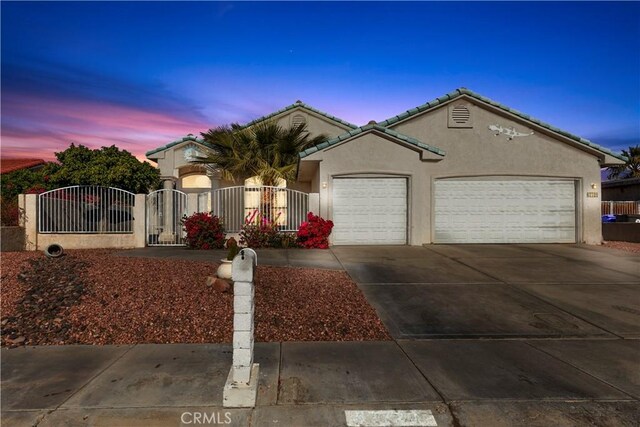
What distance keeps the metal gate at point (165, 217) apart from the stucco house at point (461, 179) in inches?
176

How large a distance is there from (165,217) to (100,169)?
2825mm

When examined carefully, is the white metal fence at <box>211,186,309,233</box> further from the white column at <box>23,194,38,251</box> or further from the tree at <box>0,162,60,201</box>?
the tree at <box>0,162,60,201</box>

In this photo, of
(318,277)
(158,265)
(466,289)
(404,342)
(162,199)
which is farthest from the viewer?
(162,199)

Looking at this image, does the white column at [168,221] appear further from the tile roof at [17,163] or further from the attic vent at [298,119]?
the tile roof at [17,163]

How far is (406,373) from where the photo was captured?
12.7ft

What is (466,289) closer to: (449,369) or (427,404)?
(449,369)

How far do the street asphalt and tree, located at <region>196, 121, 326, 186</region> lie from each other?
8406 millimetres

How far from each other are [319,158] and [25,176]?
2010cm

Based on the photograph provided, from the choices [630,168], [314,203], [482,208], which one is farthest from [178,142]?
[630,168]

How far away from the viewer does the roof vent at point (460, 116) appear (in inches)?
528

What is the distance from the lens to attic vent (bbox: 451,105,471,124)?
1345 cm

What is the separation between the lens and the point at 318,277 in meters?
7.52

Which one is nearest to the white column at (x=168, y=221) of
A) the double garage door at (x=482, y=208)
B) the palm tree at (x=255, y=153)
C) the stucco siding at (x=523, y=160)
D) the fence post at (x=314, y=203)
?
the palm tree at (x=255, y=153)

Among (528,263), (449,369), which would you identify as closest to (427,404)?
(449,369)
